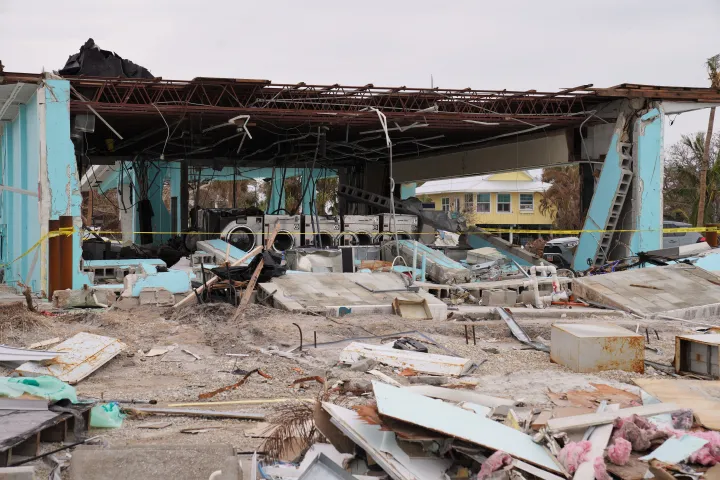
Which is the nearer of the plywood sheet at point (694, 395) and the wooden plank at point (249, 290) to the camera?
the plywood sheet at point (694, 395)

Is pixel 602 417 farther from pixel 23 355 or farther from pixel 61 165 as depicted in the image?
pixel 61 165

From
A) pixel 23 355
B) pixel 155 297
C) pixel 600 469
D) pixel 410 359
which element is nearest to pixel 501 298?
pixel 410 359

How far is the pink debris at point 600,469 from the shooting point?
190 inches

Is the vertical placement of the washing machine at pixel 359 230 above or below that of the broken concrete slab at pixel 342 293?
above

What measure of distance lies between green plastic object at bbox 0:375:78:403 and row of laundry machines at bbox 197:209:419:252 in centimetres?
1486

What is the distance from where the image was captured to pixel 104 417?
631 centimetres

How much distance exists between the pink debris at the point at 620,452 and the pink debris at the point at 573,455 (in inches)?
5.6

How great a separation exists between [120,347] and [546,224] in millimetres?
46759

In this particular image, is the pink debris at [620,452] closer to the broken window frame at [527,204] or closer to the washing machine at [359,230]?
the washing machine at [359,230]

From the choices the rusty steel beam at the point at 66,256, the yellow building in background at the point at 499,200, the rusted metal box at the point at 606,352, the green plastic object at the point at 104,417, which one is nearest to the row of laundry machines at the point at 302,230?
the rusty steel beam at the point at 66,256

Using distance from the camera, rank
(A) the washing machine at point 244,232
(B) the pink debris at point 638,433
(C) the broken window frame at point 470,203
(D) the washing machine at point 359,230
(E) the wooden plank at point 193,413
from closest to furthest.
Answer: (B) the pink debris at point 638,433 → (E) the wooden plank at point 193,413 → (A) the washing machine at point 244,232 → (D) the washing machine at point 359,230 → (C) the broken window frame at point 470,203

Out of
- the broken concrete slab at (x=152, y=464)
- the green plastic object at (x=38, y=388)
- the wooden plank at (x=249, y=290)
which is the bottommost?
the broken concrete slab at (x=152, y=464)

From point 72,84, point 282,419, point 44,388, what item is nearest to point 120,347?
point 44,388

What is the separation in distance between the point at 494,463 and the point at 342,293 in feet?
31.6
